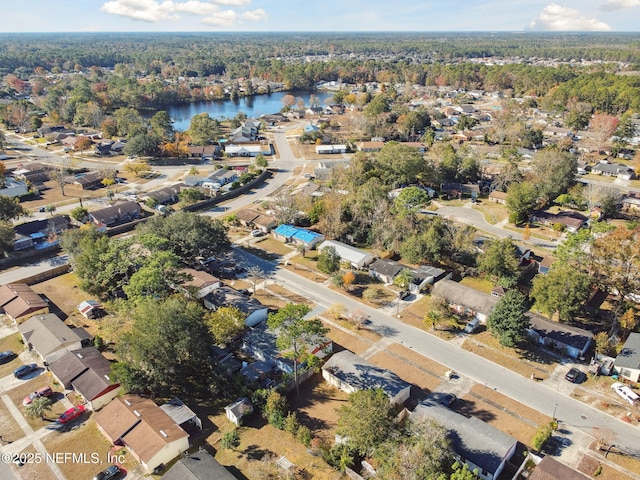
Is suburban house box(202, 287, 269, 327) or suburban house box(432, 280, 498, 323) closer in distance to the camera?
suburban house box(202, 287, 269, 327)

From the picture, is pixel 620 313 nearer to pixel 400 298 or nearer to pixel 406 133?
pixel 400 298

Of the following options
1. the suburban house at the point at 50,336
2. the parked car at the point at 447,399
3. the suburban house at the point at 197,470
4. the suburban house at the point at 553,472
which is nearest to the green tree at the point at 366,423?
the parked car at the point at 447,399

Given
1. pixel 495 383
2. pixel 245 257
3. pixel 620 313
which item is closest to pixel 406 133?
pixel 245 257

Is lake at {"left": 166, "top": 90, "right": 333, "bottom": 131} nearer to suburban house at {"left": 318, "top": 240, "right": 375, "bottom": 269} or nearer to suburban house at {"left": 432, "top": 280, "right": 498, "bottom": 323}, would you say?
suburban house at {"left": 318, "top": 240, "right": 375, "bottom": 269}

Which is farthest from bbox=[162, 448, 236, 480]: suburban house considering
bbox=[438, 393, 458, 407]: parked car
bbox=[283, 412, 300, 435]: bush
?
bbox=[438, 393, 458, 407]: parked car

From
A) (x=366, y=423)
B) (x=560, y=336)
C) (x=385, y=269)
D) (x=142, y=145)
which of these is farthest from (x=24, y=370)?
(x=142, y=145)

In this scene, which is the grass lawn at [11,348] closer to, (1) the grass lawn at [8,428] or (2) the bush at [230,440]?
(1) the grass lawn at [8,428]
